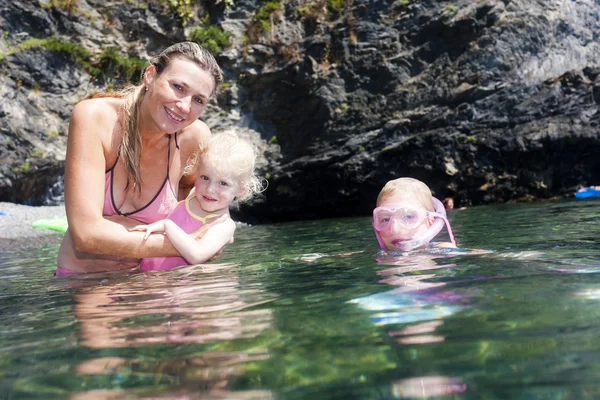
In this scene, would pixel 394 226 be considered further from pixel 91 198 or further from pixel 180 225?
pixel 91 198

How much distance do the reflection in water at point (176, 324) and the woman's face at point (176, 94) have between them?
1047 mm

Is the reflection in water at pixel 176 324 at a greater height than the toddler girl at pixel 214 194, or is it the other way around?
the toddler girl at pixel 214 194

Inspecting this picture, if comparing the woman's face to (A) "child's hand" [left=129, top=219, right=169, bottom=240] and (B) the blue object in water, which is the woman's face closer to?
(A) "child's hand" [left=129, top=219, right=169, bottom=240]

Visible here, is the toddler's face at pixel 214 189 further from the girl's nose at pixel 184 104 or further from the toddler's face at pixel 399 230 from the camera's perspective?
the toddler's face at pixel 399 230

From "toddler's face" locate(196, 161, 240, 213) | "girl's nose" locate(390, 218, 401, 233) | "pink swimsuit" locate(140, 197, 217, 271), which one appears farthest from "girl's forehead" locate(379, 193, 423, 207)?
"pink swimsuit" locate(140, 197, 217, 271)

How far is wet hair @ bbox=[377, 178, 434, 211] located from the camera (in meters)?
4.26

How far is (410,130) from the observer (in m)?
15.3

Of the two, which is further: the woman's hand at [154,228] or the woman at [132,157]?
the woman's hand at [154,228]

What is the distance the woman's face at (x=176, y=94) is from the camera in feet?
12.1

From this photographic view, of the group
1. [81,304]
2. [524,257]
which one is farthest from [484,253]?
[81,304]

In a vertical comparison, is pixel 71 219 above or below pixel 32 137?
below

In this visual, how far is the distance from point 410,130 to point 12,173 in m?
10.8

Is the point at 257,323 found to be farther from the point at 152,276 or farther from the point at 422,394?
the point at 152,276

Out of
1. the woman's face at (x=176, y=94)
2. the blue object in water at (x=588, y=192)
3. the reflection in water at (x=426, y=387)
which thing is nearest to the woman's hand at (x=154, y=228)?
the woman's face at (x=176, y=94)
